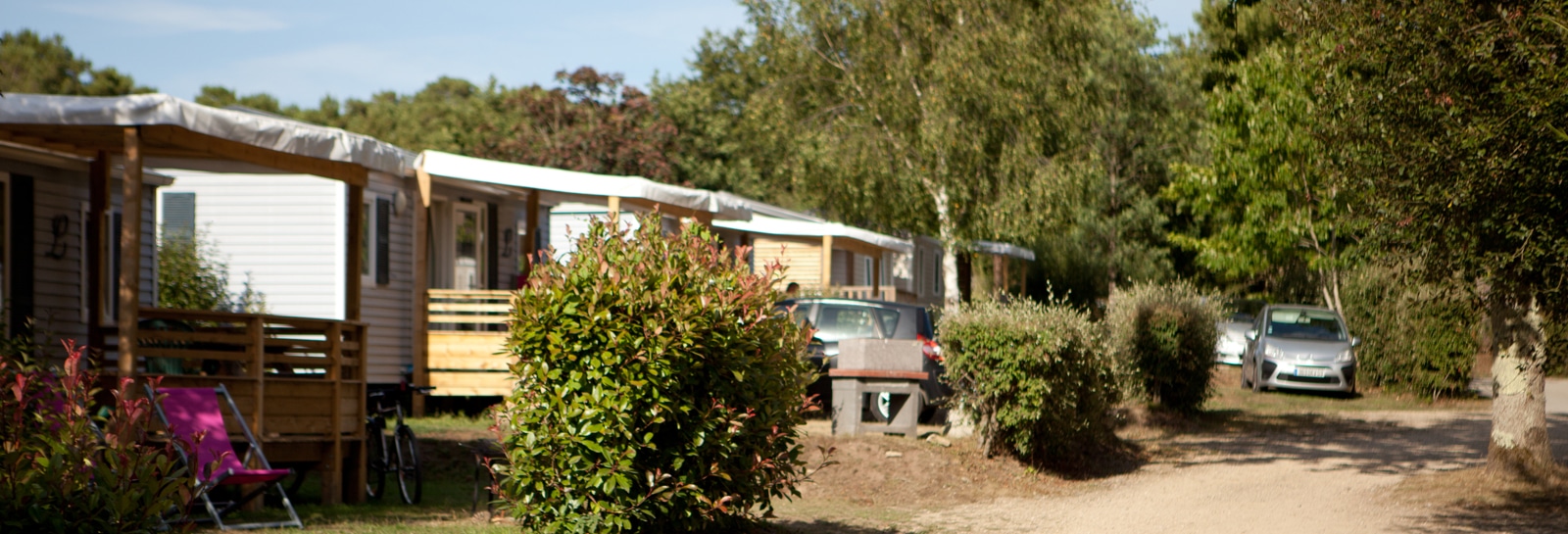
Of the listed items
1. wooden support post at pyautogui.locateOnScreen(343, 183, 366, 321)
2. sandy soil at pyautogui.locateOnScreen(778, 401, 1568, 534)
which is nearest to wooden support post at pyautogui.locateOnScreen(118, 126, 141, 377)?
wooden support post at pyautogui.locateOnScreen(343, 183, 366, 321)

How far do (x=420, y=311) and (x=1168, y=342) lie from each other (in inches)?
350

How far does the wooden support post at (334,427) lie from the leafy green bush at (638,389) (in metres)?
3.18

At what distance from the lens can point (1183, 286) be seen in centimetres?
1814

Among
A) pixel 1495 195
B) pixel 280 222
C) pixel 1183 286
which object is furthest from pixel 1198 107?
pixel 1495 195

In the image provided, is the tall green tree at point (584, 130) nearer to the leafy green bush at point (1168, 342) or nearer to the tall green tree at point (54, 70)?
the tall green tree at point (54, 70)

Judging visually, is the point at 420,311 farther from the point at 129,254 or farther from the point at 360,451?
the point at 129,254

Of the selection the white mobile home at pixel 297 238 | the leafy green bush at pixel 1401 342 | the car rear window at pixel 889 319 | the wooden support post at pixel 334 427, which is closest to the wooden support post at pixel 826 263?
the car rear window at pixel 889 319

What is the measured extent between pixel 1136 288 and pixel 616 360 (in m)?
12.0

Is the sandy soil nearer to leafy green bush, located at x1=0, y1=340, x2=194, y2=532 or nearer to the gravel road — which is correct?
the gravel road

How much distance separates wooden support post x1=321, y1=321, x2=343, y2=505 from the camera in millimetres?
9820

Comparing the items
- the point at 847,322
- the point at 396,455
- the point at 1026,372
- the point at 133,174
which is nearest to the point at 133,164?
the point at 133,174

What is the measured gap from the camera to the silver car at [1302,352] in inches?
827

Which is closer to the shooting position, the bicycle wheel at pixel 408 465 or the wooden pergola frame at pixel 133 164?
the wooden pergola frame at pixel 133 164

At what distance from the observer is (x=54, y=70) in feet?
142
